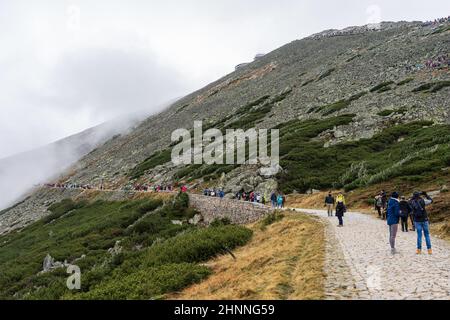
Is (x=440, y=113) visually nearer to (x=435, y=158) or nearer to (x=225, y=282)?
(x=435, y=158)

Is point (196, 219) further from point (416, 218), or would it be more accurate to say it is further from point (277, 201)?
point (416, 218)

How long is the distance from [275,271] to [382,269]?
10.1ft

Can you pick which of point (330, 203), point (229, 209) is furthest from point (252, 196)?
point (330, 203)

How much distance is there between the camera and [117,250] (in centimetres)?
3164

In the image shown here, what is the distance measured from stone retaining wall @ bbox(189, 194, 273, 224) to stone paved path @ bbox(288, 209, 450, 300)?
40.6 feet

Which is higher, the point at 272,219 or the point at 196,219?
the point at 272,219

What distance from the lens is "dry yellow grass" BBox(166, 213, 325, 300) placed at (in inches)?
431

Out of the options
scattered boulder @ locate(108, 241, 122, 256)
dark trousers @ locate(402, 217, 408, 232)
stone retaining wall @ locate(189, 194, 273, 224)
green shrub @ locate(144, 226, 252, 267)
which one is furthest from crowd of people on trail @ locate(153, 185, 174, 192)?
dark trousers @ locate(402, 217, 408, 232)

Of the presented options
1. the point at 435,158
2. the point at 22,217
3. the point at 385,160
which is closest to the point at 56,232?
the point at 22,217

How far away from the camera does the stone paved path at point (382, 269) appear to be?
9672 mm

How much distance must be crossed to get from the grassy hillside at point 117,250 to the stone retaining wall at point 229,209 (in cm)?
136

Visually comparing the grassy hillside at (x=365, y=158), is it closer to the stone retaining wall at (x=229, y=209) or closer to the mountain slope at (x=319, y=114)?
the mountain slope at (x=319, y=114)

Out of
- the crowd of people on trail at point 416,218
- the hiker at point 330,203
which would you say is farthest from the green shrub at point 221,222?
the crowd of people on trail at point 416,218
